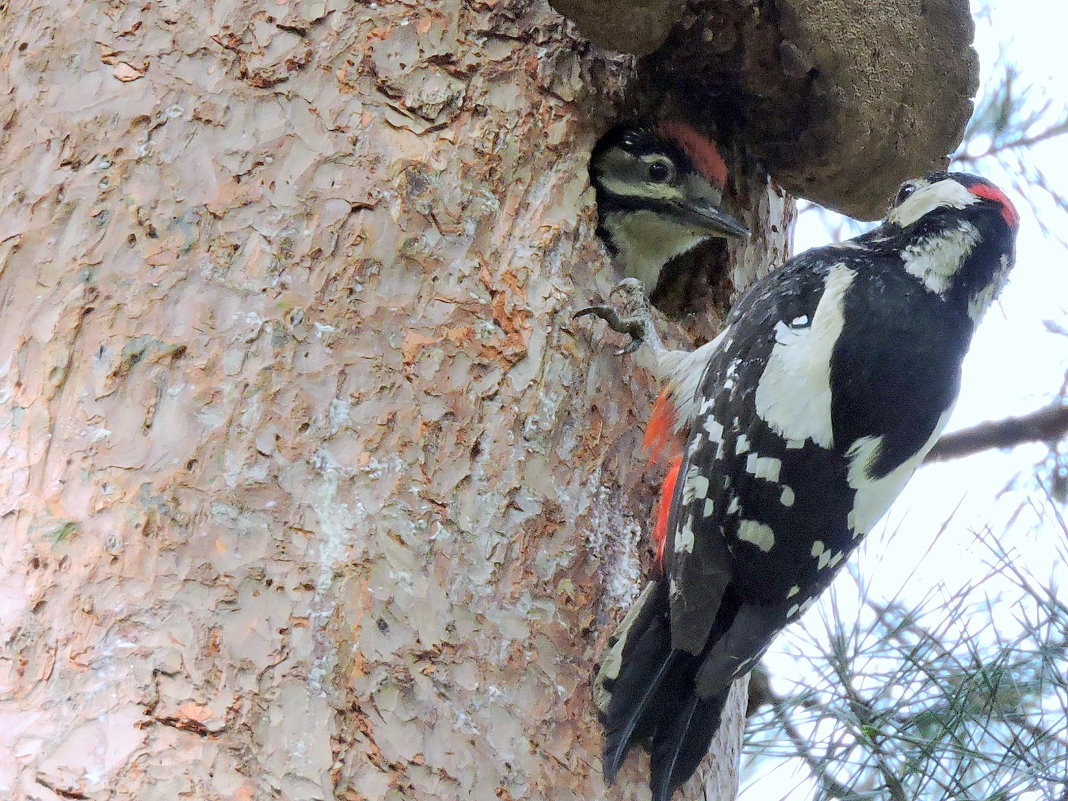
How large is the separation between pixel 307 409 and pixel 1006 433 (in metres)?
2.10

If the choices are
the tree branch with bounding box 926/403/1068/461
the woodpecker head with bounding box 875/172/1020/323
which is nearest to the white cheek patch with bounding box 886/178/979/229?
the woodpecker head with bounding box 875/172/1020/323

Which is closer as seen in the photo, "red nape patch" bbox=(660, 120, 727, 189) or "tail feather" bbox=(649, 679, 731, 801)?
"tail feather" bbox=(649, 679, 731, 801)

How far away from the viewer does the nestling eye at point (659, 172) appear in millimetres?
2207

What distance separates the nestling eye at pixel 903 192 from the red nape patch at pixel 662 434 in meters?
0.72

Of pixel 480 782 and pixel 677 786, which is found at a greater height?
pixel 480 782

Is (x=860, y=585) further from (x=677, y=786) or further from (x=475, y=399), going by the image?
(x=475, y=399)

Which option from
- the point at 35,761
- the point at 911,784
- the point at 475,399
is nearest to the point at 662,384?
the point at 475,399

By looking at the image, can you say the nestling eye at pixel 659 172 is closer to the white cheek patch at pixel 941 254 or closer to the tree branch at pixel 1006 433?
the white cheek patch at pixel 941 254

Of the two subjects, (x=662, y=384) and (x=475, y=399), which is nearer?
(x=475, y=399)

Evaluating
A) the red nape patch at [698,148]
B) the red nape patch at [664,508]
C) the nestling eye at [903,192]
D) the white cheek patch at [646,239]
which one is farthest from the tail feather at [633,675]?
the nestling eye at [903,192]

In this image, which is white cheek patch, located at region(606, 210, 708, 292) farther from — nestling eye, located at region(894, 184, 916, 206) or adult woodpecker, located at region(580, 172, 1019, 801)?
nestling eye, located at region(894, 184, 916, 206)

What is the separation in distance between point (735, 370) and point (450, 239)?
0.59 m

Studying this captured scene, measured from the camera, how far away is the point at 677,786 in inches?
67.2

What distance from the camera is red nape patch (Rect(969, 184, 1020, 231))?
7.43 ft
